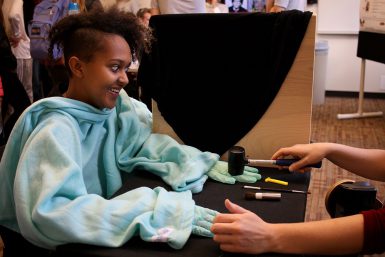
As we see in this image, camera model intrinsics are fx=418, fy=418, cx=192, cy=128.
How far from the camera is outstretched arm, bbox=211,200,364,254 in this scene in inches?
31.9

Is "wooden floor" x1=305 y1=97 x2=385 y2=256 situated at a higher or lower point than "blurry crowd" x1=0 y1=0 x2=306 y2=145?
lower

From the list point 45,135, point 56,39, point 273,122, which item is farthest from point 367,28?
point 45,135

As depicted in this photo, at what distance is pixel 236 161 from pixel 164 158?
21 cm

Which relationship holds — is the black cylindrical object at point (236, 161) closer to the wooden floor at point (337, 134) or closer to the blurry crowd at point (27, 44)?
the blurry crowd at point (27, 44)

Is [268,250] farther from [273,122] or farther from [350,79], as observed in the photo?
[350,79]

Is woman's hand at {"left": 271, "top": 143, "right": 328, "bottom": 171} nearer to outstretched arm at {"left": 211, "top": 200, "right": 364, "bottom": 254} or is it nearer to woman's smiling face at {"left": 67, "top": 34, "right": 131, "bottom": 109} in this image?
outstretched arm at {"left": 211, "top": 200, "right": 364, "bottom": 254}

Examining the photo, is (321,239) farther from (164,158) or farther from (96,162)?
(96,162)

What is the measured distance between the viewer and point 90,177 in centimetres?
115

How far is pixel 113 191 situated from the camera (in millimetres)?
1158

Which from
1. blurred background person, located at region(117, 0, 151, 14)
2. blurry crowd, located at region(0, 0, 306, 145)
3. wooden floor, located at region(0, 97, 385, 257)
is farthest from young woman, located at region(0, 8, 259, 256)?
blurred background person, located at region(117, 0, 151, 14)

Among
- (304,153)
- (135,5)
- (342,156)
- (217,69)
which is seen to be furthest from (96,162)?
(135,5)

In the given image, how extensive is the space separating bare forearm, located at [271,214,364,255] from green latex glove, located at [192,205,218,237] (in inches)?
5.7

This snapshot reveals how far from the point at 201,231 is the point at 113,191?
1.20 feet

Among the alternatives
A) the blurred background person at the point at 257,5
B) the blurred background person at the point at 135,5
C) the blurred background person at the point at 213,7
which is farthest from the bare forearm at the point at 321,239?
the blurred background person at the point at 257,5
